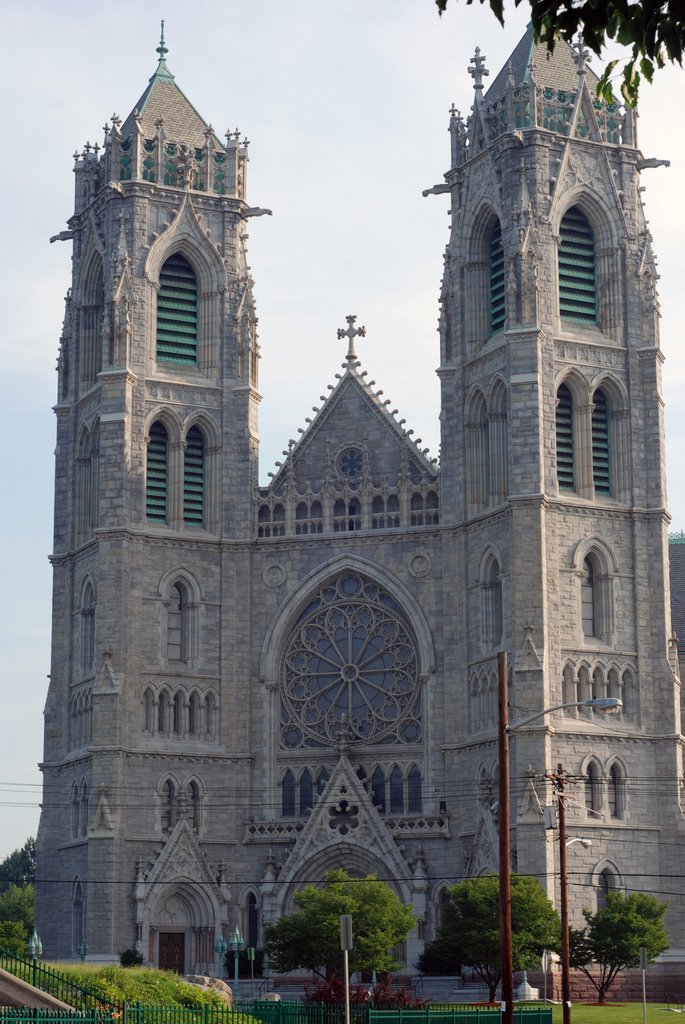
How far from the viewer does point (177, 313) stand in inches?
2776

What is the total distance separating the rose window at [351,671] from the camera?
66.4m

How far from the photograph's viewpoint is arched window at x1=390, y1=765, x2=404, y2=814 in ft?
215

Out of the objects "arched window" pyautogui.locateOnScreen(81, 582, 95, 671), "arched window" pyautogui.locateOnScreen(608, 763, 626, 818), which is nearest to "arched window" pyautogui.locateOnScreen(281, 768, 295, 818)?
"arched window" pyautogui.locateOnScreen(81, 582, 95, 671)

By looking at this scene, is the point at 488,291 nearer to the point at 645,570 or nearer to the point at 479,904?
the point at 645,570

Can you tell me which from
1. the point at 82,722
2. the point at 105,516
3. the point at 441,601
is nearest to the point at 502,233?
the point at 441,601

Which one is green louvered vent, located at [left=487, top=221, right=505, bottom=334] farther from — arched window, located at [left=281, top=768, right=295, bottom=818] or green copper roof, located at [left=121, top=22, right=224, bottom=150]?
arched window, located at [left=281, top=768, right=295, bottom=818]

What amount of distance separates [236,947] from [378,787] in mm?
7719

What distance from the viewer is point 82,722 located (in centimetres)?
6781

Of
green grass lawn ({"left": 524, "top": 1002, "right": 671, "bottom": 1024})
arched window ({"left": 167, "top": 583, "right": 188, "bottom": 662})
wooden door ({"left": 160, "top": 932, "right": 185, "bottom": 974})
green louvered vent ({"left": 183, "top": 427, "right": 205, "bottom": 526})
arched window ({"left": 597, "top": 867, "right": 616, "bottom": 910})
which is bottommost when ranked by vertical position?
green grass lawn ({"left": 524, "top": 1002, "right": 671, "bottom": 1024})

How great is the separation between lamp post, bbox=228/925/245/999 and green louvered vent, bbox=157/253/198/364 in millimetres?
21472

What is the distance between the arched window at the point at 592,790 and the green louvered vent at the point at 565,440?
9810 millimetres

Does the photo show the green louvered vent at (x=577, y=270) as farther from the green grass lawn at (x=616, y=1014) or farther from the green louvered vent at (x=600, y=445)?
the green grass lawn at (x=616, y=1014)

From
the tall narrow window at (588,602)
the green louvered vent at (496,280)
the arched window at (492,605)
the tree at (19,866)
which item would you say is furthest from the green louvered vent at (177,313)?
the tree at (19,866)

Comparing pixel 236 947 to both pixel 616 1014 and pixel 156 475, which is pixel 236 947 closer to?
pixel 616 1014
